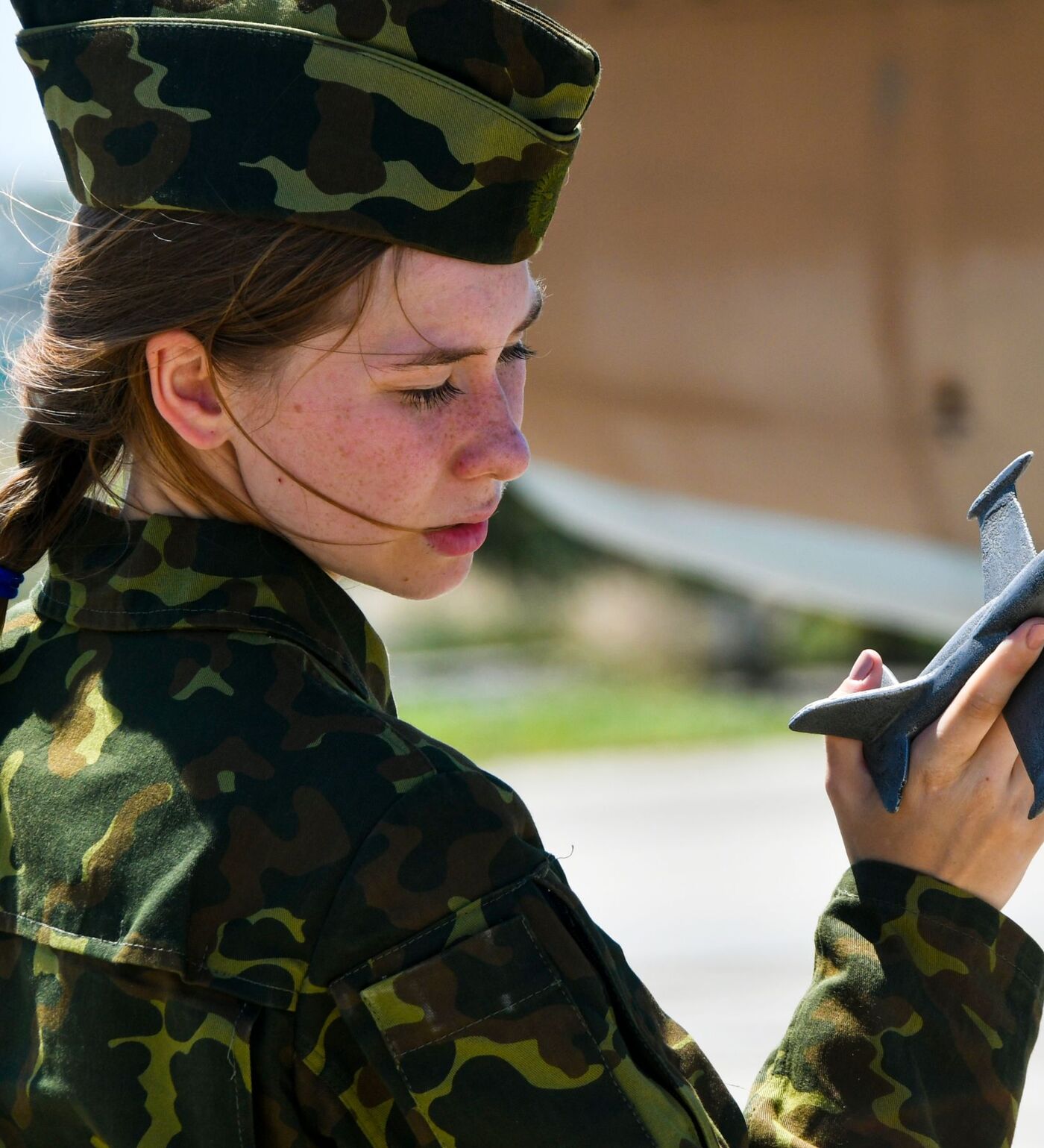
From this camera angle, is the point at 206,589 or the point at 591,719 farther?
the point at 591,719

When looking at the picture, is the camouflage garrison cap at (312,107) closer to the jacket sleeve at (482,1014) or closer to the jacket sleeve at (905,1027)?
the jacket sleeve at (482,1014)

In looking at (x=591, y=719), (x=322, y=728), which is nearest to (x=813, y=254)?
(x=322, y=728)

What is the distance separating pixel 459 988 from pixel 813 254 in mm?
2192

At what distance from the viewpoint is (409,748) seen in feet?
3.31

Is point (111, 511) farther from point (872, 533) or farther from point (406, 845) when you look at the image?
point (872, 533)

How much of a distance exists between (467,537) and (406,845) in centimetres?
31

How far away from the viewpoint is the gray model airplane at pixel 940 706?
1137mm

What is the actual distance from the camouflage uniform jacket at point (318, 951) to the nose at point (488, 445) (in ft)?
0.52

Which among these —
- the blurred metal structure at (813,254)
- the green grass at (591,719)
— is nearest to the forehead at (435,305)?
the blurred metal structure at (813,254)

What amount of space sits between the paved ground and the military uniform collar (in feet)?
15.2

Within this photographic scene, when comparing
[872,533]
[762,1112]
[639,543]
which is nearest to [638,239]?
[872,533]

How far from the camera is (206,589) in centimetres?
111

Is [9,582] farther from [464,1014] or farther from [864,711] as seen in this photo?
[864,711]

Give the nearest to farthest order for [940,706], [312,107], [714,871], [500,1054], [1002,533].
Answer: [500,1054] < [312,107] < [940,706] < [1002,533] < [714,871]
